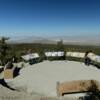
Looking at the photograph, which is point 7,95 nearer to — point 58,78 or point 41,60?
point 58,78

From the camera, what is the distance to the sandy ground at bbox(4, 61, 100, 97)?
14.9m

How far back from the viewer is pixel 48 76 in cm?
1756

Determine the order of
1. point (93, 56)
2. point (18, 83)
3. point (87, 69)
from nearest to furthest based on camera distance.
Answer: point (18, 83) < point (87, 69) < point (93, 56)

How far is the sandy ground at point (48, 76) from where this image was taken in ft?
49.0

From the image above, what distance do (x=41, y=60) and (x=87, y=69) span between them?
633 centimetres

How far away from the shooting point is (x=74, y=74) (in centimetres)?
1784

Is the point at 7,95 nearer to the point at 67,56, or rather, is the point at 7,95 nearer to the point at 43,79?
the point at 43,79

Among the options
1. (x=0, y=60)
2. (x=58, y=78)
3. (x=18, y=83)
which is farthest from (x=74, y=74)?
(x=0, y=60)

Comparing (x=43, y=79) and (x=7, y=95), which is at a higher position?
(x=7, y=95)

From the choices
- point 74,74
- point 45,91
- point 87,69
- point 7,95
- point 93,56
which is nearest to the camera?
point 7,95

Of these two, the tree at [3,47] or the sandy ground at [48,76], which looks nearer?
the sandy ground at [48,76]

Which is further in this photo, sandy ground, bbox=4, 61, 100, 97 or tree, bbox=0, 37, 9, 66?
tree, bbox=0, 37, 9, 66

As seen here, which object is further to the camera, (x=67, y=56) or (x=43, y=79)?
(x=67, y=56)

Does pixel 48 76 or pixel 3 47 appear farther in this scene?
pixel 3 47
